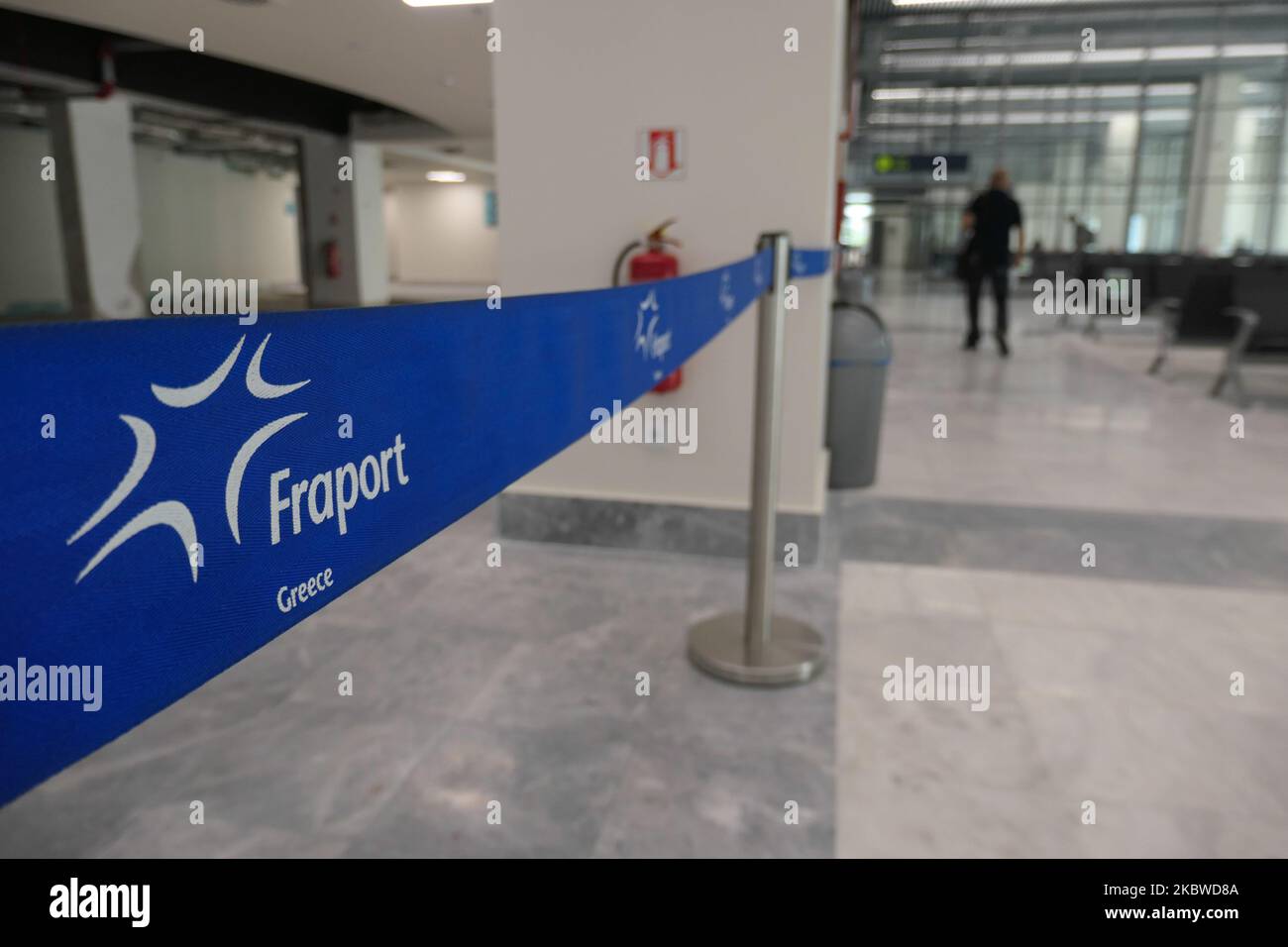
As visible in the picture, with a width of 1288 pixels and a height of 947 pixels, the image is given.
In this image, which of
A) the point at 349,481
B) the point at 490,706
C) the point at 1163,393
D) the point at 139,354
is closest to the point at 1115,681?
the point at 490,706

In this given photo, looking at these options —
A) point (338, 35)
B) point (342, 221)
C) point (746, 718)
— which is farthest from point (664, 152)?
point (342, 221)

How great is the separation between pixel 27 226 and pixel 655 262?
1718 cm

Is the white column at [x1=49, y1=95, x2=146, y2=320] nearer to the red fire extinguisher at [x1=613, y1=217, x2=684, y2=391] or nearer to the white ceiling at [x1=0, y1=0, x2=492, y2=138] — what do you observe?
the white ceiling at [x1=0, y1=0, x2=492, y2=138]

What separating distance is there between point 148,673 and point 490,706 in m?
1.88

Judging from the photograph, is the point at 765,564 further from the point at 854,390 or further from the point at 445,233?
the point at 445,233

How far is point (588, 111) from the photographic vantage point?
3287 millimetres

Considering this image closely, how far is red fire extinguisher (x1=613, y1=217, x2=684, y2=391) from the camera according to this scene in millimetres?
3176

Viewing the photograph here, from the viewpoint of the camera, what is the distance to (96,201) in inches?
496

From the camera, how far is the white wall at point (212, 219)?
19.7 m

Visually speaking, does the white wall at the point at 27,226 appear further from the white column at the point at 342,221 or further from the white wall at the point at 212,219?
the white column at the point at 342,221

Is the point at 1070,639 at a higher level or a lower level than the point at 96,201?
lower

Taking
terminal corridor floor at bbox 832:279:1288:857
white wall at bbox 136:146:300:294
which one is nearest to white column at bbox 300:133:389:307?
white wall at bbox 136:146:300:294

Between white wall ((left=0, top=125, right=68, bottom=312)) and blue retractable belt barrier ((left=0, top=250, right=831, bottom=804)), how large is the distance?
55.6ft
